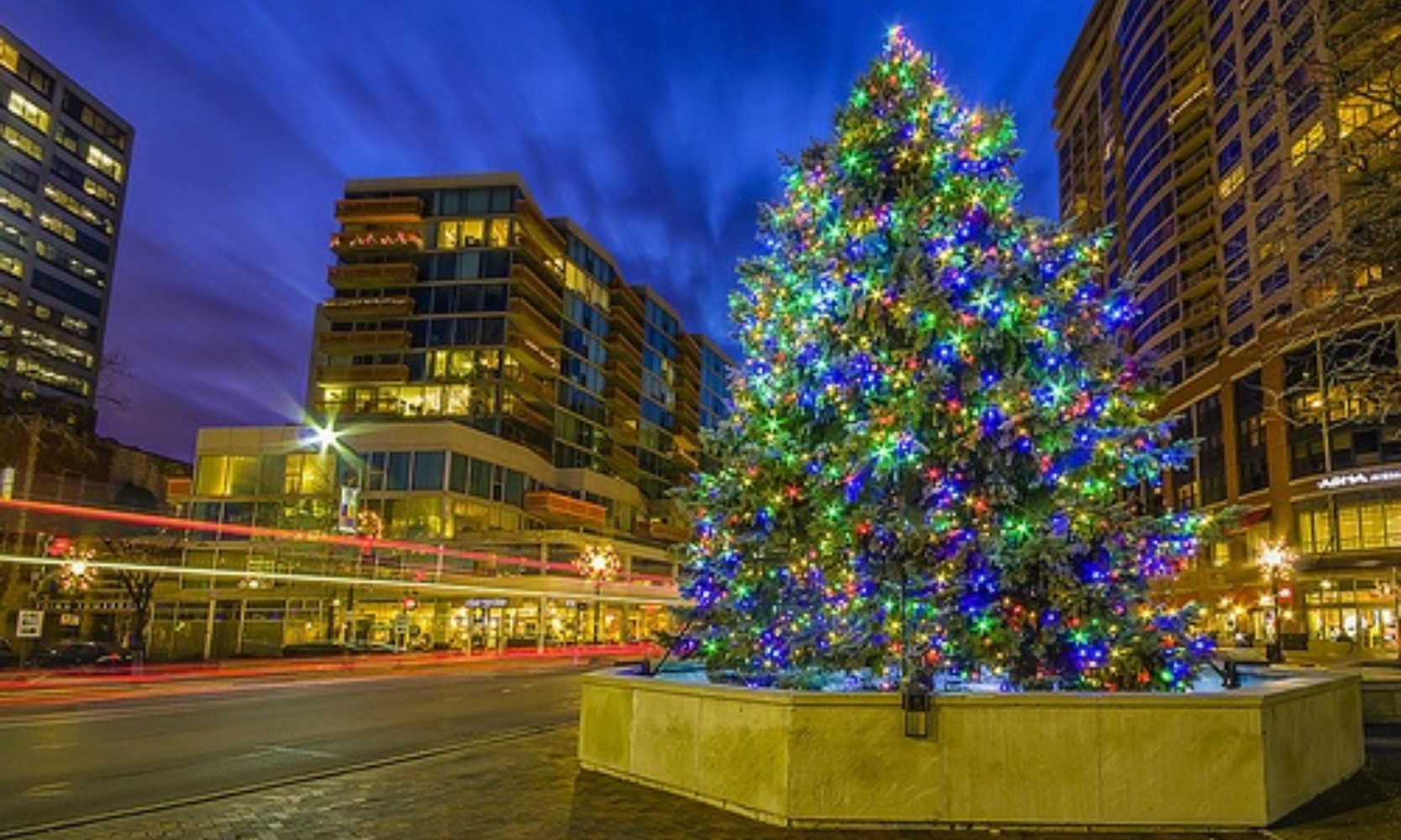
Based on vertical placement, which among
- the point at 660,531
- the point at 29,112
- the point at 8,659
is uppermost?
the point at 29,112

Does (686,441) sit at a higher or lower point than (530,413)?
higher

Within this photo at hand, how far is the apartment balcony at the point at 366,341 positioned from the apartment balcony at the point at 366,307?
128cm

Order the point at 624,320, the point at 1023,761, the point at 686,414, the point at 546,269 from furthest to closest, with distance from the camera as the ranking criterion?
the point at 686,414, the point at 624,320, the point at 546,269, the point at 1023,761

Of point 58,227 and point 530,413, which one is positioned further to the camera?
point 58,227

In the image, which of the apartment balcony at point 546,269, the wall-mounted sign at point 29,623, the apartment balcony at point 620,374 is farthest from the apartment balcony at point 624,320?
the wall-mounted sign at point 29,623

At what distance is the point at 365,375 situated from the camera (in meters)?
80.1

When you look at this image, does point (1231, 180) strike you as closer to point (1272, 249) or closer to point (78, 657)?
point (1272, 249)

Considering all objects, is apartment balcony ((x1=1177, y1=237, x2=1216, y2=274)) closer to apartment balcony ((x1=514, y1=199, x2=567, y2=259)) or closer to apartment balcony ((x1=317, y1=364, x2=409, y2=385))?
apartment balcony ((x1=514, y1=199, x2=567, y2=259))

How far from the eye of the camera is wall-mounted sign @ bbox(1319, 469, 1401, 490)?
52062 mm

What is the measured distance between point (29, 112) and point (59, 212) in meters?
10.3

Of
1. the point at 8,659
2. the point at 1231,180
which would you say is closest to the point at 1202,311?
the point at 1231,180

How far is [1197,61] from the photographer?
77.4 m

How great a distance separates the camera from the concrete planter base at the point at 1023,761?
8.26m

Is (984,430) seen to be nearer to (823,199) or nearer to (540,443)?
(823,199)
